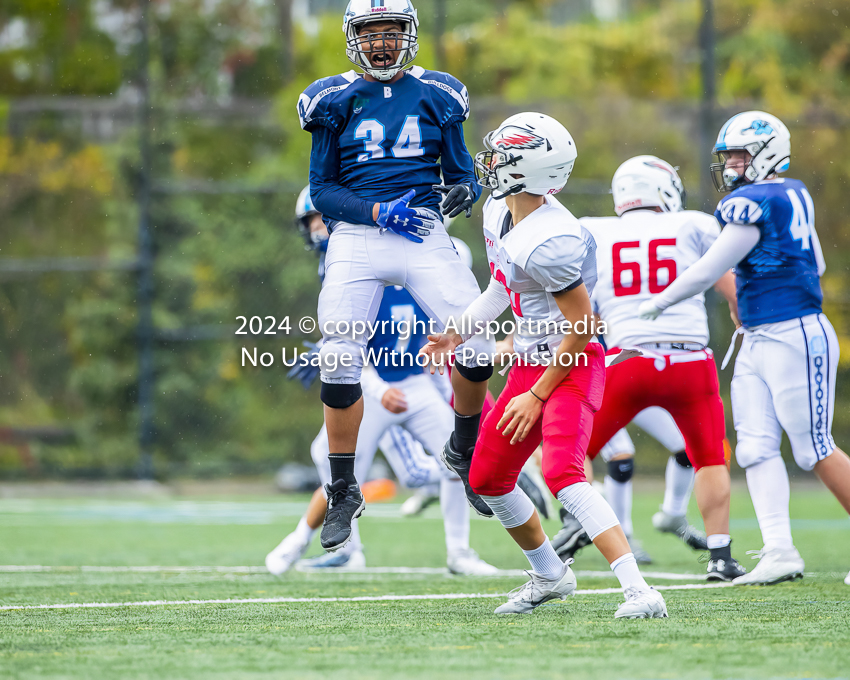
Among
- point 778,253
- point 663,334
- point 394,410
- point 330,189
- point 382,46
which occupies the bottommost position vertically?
point 394,410

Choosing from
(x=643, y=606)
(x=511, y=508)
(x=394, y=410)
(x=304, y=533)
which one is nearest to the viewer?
(x=643, y=606)

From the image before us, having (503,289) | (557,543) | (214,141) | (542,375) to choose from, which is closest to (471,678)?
(542,375)

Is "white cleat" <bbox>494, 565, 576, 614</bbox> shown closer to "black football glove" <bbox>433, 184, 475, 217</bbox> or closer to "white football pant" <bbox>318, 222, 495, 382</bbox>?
"white football pant" <bbox>318, 222, 495, 382</bbox>

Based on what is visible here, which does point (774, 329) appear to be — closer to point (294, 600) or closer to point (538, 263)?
point (538, 263)

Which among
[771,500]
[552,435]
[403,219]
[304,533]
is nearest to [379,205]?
[403,219]

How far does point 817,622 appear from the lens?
11.1 ft

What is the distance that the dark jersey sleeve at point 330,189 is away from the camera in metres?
4.21

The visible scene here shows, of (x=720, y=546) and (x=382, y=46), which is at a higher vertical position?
(x=382, y=46)

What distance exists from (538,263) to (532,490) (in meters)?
2.27

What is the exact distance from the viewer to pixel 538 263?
351 centimetres

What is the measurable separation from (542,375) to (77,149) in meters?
9.54

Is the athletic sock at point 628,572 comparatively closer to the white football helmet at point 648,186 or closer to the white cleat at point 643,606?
the white cleat at point 643,606

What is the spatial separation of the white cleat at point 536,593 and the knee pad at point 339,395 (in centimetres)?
103

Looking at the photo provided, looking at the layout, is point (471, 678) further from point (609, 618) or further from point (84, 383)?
point (84, 383)
